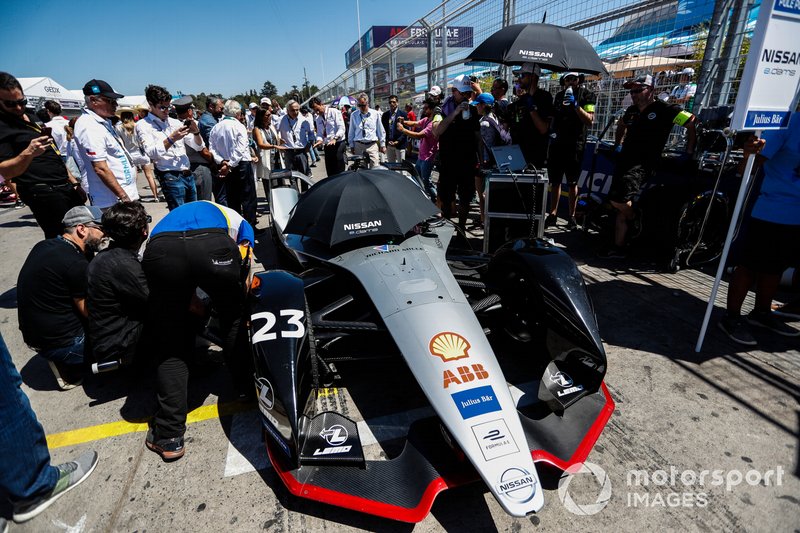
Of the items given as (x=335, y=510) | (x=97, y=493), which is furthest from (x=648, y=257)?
(x=97, y=493)

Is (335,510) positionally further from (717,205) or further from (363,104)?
(363,104)

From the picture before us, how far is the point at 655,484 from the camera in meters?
1.93

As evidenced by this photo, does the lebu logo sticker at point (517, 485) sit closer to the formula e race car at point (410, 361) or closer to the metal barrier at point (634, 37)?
the formula e race car at point (410, 361)

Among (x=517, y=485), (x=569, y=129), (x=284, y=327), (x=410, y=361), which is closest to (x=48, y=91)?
(x=569, y=129)

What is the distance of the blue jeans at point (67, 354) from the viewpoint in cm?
277

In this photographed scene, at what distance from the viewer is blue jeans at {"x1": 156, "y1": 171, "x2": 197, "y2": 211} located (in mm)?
5000

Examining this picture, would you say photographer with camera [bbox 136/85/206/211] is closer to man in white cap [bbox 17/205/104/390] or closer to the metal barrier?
man in white cap [bbox 17/205/104/390]

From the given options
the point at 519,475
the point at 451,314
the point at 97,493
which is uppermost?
the point at 451,314

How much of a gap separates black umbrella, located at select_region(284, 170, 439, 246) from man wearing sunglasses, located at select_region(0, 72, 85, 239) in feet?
7.16

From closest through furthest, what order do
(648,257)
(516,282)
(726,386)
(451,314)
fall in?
(451,314) < (726,386) < (516,282) < (648,257)

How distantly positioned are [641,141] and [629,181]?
0.42 metres

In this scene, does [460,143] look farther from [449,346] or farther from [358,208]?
[449,346]

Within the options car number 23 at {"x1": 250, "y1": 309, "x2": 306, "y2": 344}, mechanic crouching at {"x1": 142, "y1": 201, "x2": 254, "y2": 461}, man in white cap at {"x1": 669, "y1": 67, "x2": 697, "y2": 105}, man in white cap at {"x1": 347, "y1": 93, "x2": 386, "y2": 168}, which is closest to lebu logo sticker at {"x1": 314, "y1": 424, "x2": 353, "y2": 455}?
car number 23 at {"x1": 250, "y1": 309, "x2": 306, "y2": 344}

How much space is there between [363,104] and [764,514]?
24.8 ft
